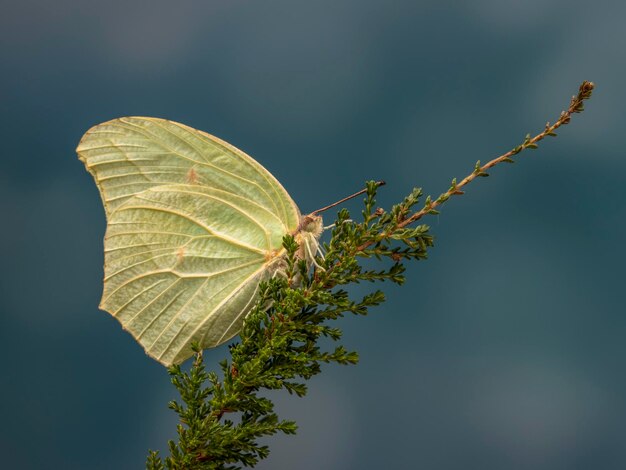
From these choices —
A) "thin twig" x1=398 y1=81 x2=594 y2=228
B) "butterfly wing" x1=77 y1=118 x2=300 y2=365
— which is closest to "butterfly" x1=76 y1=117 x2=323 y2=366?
"butterfly wing" x1=77 y1=118 x2=300 y2=365

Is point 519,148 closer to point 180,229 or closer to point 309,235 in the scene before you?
point 309,235

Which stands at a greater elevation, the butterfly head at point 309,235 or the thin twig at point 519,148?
the butterfly head at point 309,235

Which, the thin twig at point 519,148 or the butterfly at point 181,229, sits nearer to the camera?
the thin twig at point 519,148

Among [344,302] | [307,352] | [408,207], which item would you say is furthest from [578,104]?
[307,352]

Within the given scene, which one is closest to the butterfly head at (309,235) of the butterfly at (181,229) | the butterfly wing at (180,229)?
the butterfly at (181,229)

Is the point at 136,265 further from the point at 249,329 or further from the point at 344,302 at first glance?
the point at 344,302

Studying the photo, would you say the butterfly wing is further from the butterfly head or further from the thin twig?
the thin twig

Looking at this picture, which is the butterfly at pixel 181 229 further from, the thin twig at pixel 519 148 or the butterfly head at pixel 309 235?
the thin twig at pixel 519 148

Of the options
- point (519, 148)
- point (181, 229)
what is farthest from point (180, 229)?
point (519, 148)

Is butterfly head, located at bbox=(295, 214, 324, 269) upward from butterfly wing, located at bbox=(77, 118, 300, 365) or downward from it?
downward
